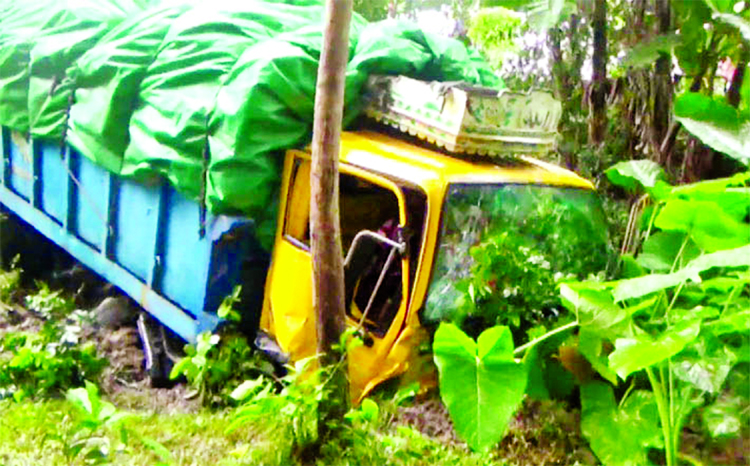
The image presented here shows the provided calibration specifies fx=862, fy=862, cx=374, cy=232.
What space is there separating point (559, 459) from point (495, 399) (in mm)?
460

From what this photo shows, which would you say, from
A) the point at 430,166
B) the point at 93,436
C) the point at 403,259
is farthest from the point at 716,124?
the point at 93,436

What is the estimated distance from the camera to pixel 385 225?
3.70 metres

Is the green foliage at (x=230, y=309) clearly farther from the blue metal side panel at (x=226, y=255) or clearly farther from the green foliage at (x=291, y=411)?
the green foliage at (x=291, y=411)

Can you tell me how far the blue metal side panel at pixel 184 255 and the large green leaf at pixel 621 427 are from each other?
1886 mm

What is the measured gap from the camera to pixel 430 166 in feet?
11.3

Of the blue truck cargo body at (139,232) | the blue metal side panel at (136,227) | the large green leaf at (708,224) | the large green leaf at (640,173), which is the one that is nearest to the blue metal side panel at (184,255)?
the blue truck cargo body at (139,232)

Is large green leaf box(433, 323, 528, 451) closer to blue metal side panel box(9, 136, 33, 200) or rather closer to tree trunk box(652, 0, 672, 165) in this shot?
tree trunk box(652, 0, 672, 165)

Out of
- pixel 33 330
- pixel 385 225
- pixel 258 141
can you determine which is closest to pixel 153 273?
pixel 33 330

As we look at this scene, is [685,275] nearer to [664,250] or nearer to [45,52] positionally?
[664,250]

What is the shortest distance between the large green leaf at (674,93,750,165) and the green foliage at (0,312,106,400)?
2.67 m

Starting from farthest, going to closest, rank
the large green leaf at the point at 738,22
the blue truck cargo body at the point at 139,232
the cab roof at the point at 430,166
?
the blue truck cargo body at the point at 139,232
the cab roof at the point at 430,166
the large green leaf at the point at 738,22

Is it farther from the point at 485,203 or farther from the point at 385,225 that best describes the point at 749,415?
the point at 385,225

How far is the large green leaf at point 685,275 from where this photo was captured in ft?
7.37

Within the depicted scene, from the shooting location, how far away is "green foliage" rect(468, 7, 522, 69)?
4.36 metres
